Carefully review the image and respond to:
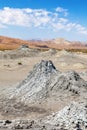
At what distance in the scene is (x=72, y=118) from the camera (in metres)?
18.1

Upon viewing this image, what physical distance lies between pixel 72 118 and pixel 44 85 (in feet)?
24.3

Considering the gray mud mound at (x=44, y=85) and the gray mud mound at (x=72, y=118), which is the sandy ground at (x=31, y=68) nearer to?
the gray mud mound at (x=44, y=85)

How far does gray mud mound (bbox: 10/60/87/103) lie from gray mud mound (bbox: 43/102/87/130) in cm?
560

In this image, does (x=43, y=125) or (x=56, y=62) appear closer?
(x=43, y=125)

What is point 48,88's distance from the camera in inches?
985

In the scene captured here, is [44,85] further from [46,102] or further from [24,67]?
[24,67]

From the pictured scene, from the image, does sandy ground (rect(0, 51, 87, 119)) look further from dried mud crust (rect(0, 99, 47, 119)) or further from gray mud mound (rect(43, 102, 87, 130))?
gray mud mound (rect(43, 102, 87, 130))

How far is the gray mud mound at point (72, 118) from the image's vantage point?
1766 centimetres

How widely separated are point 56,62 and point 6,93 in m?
30.7

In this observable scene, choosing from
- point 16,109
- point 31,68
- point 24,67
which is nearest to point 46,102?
point 16,109

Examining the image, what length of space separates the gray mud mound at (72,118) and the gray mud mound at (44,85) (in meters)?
5.60

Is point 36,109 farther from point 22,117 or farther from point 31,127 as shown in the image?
point 31,127

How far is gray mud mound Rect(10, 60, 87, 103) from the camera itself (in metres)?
24.7

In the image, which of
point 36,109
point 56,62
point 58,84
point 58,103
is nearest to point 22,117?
point 36,109
